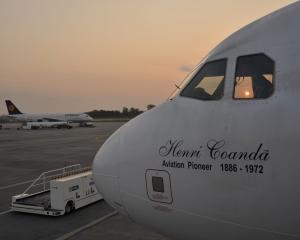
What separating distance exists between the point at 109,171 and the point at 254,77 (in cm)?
277

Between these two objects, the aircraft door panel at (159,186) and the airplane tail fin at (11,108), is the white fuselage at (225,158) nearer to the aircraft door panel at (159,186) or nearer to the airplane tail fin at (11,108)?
the aircraft door panel at (159,186)

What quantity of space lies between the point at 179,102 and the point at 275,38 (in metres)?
1.64

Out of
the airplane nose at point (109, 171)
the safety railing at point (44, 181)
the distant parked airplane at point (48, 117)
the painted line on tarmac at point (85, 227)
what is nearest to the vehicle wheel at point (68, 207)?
the painted line on tarmac at point (85, 227)

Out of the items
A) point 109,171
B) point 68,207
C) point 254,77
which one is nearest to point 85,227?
point 68,207

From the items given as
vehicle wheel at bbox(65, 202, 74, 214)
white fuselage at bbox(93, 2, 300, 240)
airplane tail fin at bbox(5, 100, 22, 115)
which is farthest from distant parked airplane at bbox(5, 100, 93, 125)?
white fuselage at bbox(93, 2, 300, 240)

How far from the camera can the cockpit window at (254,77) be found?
4984 millimetres

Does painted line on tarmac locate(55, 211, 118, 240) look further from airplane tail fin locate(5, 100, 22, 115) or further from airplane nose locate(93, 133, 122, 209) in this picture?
airplane tail fin locate(5, 100, 22, 115)

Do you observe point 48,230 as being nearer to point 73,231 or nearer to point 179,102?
point 73,231

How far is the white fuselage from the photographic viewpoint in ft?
15.4

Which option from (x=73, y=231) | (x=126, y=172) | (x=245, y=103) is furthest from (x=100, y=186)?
(x=73, y=231)

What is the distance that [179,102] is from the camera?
5988 millimetres

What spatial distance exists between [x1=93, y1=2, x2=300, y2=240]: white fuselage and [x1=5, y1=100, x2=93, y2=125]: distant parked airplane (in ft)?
298

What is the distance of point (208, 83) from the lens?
5.68 meters

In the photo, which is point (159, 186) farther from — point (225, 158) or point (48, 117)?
point (48, 117)
